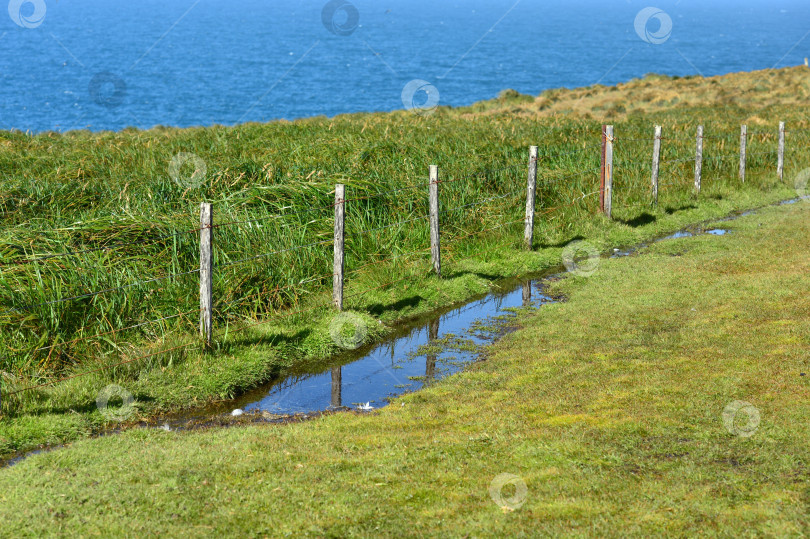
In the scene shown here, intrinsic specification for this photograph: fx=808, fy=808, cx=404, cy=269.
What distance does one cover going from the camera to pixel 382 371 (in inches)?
350

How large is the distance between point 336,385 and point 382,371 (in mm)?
609

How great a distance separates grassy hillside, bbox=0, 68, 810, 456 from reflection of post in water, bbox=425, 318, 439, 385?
0.57 meters

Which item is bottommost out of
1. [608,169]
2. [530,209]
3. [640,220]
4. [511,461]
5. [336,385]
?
[336,385]

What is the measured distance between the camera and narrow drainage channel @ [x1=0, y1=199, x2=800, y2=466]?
7699 millimetres

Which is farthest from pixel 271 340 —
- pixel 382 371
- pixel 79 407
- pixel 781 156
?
pixel 781 156

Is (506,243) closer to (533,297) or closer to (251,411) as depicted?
(533,297)

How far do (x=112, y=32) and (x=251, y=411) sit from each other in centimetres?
18551

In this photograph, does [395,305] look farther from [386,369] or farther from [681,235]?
[681,235]

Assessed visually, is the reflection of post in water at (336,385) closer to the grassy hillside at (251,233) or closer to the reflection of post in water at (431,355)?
the grassy hillside at (251,233)

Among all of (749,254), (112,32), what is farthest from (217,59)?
(749,254)

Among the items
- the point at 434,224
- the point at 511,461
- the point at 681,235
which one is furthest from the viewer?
the point at 681,235

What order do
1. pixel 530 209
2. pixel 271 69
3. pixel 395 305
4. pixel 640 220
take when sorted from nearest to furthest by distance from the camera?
1. pixel 395 305
2. pixel 530 209
3. pixel 640 220
4. pixel 271 69

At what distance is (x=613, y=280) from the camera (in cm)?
1217

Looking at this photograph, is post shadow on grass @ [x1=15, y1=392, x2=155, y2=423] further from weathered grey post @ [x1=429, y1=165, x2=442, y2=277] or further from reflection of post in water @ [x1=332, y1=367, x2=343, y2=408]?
weathered grey post @ [x1=429, y1=165, x2=442, y2=277]
